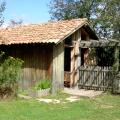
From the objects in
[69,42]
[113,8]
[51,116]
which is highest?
[113,8]

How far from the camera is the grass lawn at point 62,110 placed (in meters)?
11.9

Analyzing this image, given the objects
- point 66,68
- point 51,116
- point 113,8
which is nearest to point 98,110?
point 51,116

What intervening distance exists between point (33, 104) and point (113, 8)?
827 inches

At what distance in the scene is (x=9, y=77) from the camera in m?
15.3

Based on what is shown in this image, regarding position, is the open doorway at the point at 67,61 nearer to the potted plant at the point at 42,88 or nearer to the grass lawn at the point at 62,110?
the potted plant at the point at 42,88

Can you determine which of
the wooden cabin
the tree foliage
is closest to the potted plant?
the wooden cabin

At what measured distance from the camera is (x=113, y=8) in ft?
109

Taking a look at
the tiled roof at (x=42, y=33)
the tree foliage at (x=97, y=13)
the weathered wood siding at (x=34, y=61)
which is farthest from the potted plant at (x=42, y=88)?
the tree foliage at (x=97, y=13)

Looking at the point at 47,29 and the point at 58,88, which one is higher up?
the point at 47,29

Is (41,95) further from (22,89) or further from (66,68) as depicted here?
(66,68)

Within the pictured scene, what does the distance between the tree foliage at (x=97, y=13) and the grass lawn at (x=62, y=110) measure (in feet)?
57.0

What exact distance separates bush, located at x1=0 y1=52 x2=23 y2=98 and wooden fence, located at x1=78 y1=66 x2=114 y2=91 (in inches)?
215

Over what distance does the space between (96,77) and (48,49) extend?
10.5 feet

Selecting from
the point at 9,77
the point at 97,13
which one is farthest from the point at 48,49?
the point at 97,13
